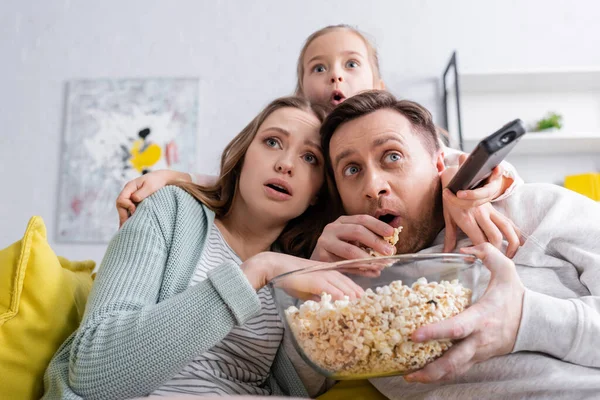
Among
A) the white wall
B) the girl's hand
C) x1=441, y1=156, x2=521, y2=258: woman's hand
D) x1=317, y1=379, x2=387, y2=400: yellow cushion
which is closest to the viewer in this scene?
x1=441, y1=156, x2=521, y2=258: woman's hand

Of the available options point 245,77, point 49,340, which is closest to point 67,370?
point 49,340

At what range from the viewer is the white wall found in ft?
10.2

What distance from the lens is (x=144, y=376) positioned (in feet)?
2.93

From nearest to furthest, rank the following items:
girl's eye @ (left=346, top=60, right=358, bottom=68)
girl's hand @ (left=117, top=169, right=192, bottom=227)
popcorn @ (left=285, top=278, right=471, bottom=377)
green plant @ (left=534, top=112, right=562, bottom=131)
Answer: popcorn @ (left=285, top=278, right=471, bottom=377)
girl's hand @ (left=117, top=169, right=192, bottom=227)
girl's eye @ (left=346, top=60, right=358, bottom=68)
green plant @ (left=534, top=112, right=562, bottom=131)

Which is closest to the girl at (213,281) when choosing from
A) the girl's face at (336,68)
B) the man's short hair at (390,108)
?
the man's short hair at (390,108)

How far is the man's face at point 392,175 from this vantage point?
1.12 meters

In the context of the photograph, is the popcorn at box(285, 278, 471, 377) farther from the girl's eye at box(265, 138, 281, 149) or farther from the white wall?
the white wall

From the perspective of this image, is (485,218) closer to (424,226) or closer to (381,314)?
(424,226)

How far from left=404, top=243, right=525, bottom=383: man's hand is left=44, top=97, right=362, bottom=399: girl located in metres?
0.13

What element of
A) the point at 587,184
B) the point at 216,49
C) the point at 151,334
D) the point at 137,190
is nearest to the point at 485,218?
the point at 151,334

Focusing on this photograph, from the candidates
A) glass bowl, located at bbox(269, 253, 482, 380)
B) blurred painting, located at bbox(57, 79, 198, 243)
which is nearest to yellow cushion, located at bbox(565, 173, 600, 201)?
blurred painting, located at bbox(57, 79, 198, 243)

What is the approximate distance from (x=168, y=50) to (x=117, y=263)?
8.29ft

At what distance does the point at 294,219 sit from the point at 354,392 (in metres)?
0.49

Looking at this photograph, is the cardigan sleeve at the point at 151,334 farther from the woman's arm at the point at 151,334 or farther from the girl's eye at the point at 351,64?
the girl's eye at the point at 351,64
